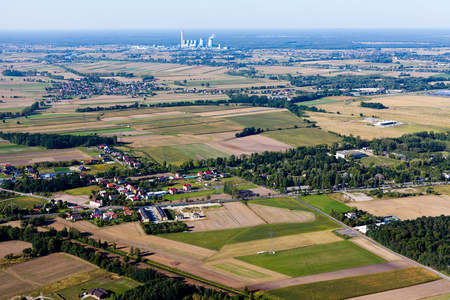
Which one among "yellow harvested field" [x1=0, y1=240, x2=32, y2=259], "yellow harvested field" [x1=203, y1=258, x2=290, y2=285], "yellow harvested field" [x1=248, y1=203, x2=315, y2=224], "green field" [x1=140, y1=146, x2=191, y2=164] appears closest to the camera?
"yellow harvested field" [x1=203, y1=258, x2=290, y2=285]

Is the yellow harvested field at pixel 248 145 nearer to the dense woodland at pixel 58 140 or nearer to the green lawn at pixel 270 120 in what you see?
the green lawn at pixel 270 120

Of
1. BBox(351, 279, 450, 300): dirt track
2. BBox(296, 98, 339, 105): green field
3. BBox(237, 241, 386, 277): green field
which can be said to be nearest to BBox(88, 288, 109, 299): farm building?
BBox(237, 241, 386, 277): green field

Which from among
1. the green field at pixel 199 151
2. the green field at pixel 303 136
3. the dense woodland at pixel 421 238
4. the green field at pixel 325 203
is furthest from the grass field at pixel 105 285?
the green field at pixel 303 136

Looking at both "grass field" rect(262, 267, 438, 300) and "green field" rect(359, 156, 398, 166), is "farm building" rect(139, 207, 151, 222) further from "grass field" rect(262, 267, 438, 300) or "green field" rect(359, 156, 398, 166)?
"green field" rect(359, 156, 398, 166)

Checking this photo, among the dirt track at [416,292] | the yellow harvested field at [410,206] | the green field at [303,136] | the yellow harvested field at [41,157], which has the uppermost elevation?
the green field at [303,136]

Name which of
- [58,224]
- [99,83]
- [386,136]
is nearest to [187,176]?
[58,224]

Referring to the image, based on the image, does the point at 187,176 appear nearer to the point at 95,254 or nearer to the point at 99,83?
the point at 95,254
